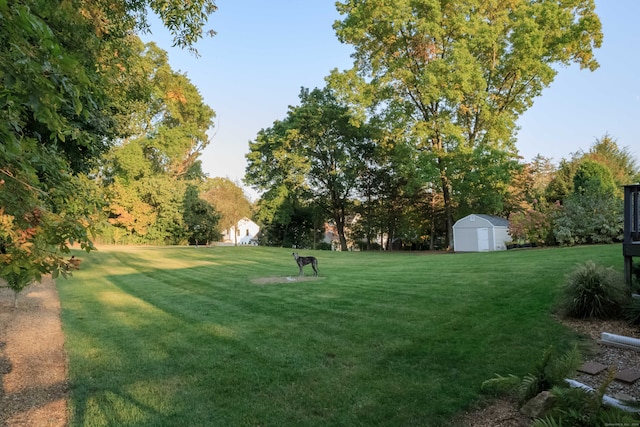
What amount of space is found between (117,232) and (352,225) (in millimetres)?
20929

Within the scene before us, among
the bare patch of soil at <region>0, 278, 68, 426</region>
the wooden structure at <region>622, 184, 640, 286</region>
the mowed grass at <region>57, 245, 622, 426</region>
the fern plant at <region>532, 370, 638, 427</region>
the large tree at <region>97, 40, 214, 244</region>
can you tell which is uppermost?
the large tree at <region>97, 40, 214, 244</region>

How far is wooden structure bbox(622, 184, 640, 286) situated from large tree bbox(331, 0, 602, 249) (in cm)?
1554

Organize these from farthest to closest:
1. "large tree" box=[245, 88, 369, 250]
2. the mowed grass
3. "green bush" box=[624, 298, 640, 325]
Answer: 1. "large tree" box=[245, 88, 369, 250]
2. "green bush" box=[624, 298, 640, 325]
3. the mowed grass

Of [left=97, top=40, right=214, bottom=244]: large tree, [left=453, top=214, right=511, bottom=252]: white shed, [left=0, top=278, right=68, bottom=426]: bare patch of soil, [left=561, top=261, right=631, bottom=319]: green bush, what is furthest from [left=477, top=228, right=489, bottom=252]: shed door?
[left=97, top=40, right=214, bottom=244]: large tree

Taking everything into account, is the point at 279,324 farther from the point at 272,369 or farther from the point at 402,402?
the point at 402,402

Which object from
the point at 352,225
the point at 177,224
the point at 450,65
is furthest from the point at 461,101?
the point at 177,224

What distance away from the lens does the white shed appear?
21.0m

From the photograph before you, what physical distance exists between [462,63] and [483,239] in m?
9.52

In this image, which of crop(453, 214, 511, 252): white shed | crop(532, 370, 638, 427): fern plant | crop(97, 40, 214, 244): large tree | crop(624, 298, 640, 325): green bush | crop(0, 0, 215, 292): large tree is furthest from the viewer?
crop(97, 40, 214, 244): large tree

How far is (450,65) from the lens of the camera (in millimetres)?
20250

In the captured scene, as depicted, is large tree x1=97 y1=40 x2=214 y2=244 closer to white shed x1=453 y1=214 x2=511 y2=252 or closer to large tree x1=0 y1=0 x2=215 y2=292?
white shed x1=453 y1=214 x2=511 y2=252

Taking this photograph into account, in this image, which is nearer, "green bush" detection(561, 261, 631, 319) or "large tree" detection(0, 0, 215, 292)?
"large tree" detection(0, 0, 215, 292)

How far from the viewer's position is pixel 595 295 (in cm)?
540

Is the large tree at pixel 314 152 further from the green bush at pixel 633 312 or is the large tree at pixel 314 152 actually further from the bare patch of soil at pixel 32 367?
the green bush at pixel 633 312
